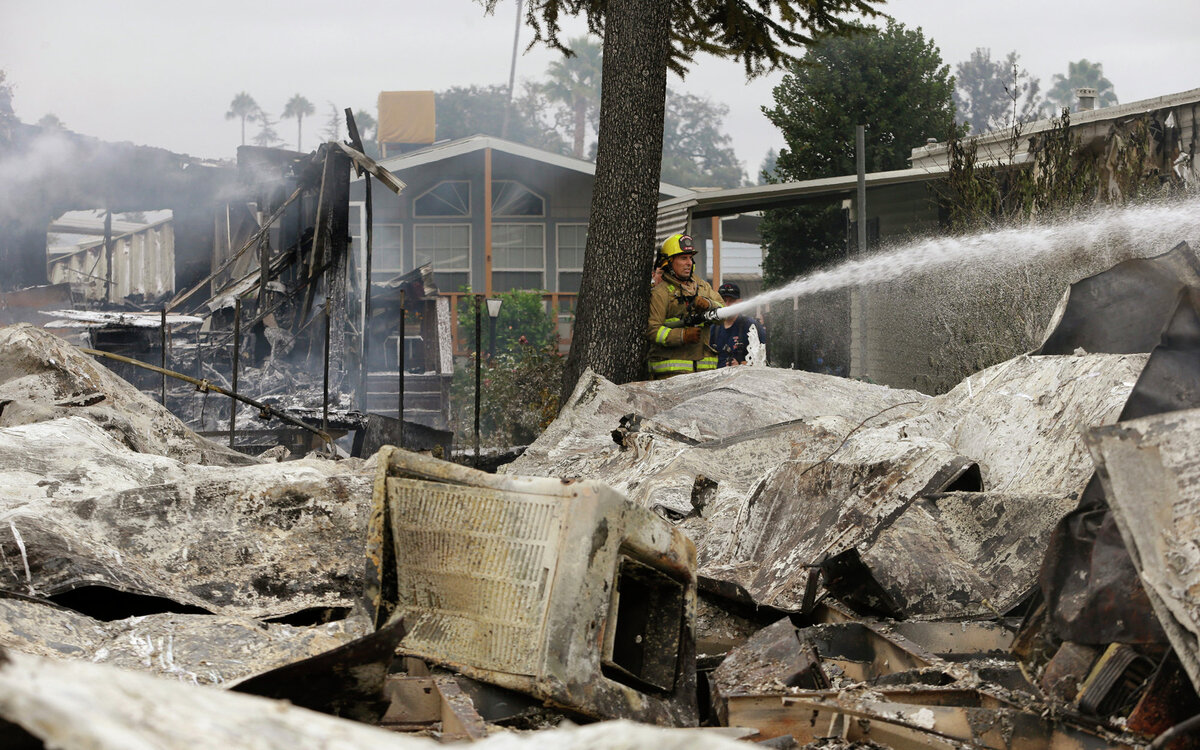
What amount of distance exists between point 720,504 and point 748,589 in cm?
79

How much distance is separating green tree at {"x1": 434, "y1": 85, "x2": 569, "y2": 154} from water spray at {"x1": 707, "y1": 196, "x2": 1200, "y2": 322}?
210 feet

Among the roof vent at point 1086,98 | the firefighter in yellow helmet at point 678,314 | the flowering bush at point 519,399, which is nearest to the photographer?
the firefighter in yellow helmet at point 678,314

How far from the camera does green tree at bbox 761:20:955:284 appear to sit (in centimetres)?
1709

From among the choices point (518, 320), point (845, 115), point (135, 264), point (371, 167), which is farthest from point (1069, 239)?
point (135, 264)

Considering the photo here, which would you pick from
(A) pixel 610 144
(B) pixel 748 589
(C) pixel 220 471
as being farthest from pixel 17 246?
(B) pixel 748 589

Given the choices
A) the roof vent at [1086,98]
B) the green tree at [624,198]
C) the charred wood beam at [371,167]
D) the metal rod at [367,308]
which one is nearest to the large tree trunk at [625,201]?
the green tree at [624,198]

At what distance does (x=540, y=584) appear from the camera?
8.36 feet

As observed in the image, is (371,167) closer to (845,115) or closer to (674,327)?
(674,327)

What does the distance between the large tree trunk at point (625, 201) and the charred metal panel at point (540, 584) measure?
5249mm

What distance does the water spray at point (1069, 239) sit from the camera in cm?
693

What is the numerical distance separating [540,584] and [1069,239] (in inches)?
249

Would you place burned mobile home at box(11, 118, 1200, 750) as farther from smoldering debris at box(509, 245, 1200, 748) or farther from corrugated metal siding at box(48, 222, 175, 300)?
corrugated metal siding at box(48, 222, 175, 300)

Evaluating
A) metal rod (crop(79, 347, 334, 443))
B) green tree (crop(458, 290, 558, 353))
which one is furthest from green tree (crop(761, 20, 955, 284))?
metal rod (crop(79, 347, 334, 443))

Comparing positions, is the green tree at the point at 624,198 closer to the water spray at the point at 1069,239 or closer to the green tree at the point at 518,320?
the water spray at the point at 1069,239
